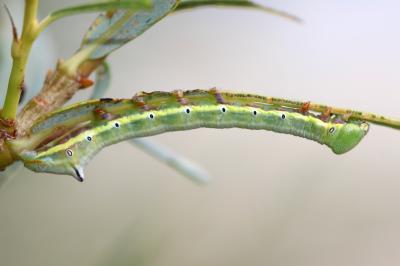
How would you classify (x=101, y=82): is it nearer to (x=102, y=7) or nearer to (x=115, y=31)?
(x=115, y=31)

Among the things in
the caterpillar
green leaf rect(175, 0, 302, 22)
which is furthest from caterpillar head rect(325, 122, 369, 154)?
green leaf rect(175, 0, 302, 22)

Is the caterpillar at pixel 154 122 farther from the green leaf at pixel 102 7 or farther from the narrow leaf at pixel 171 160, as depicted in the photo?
the narrow leaf at pixel 171 160

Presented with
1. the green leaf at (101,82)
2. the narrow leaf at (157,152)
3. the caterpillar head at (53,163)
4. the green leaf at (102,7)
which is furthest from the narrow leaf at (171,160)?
the green leaf at (102,7)

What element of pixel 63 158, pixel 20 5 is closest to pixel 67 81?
pixel 63 158

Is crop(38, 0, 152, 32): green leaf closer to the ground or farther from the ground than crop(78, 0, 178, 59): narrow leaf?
closer to the ground

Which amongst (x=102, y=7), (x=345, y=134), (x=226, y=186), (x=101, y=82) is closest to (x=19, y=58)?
(x=102, y=7)

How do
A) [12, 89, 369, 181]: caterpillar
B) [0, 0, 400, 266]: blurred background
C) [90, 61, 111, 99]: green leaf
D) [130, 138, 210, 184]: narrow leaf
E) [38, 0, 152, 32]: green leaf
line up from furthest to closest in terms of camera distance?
[0, 0, 400, 266]: blurred background < [130, 138, 210, 184]: narrow leaf < [90, 61, 111, 99]: green leaf < [12, 89, 369, 181]: caterpillar < [38, 0, 152, 32]: green leaf

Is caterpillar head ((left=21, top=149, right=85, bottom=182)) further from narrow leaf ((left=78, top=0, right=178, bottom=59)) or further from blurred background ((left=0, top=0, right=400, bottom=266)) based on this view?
blurred background ((left=0, top=0, right=400, bottom=266))
